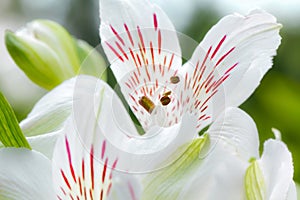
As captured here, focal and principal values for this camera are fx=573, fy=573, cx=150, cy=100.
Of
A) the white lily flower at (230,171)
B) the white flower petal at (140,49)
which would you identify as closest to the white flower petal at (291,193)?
the white lily flower at (230,171)

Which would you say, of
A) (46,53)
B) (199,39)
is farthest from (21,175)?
(199,39)

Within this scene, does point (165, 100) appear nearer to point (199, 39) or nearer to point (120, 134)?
point (120, 134)

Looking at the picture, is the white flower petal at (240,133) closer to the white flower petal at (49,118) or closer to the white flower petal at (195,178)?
the white flower petal at (195,178)

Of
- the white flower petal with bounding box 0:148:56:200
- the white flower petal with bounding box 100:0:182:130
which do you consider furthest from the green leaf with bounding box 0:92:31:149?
the white flower petal with bounding box 100:0:182:130

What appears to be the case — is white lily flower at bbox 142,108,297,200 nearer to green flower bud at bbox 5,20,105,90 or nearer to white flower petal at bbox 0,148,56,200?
white flower petal at bbox 0,148,56,200

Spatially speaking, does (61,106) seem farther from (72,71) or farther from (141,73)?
(72,71)

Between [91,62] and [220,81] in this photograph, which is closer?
[220,81]
